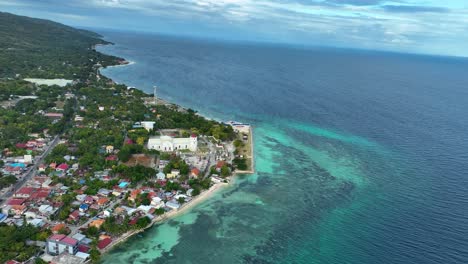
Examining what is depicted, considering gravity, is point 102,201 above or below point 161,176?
below

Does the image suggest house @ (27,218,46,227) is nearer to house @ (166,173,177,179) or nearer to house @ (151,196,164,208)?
house @ (151,196,164,208)

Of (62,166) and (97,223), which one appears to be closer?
(97,223)

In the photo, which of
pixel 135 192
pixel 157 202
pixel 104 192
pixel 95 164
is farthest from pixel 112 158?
pixel 157 202

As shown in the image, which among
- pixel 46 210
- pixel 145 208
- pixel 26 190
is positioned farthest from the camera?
pixel 26 190

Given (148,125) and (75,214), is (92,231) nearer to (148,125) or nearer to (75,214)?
(75,214)

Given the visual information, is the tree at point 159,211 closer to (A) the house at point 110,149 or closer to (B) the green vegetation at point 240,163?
(B) the green vegetation at point 240,163

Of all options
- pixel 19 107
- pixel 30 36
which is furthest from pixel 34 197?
pixel 30 36
